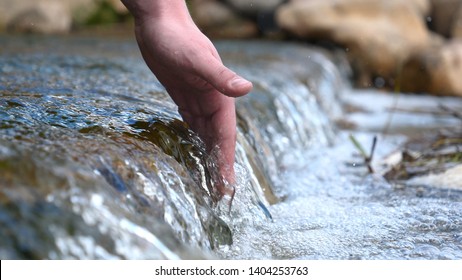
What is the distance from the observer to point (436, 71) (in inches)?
335

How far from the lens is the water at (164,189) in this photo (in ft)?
4.93

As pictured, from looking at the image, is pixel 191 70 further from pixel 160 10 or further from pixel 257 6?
pixel 257 6

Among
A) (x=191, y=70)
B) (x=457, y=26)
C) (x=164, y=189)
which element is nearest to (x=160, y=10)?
(x=191, y=70)

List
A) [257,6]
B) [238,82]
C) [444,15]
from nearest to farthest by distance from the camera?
1. [238,82]
2. [444,15]
3. [257,6]

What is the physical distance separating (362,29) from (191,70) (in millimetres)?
7637

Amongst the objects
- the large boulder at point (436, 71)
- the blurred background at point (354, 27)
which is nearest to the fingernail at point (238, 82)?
the blurred background at point (354, 27)

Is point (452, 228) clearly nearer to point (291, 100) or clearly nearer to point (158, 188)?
point (158, 188)

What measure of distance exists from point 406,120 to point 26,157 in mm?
5351

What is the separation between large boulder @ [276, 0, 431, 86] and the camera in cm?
916

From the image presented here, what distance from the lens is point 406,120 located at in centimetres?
654

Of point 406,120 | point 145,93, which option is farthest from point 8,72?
point 406,120

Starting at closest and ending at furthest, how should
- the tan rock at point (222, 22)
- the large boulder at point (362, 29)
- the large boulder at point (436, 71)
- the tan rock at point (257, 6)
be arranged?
1. the large boulder at point (436, 71)
2. the large boulder at point (362, 29)
3. the tan rock at point (222, 22)
4. the tan rock at point (257, 6)

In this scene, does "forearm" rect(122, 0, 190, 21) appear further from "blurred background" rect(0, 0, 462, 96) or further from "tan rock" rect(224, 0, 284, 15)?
"tan rock" rect(224, 0, 284, 15)

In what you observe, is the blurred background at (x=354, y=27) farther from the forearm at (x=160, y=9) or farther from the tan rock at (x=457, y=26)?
the forearm at (x=160, y=9)
